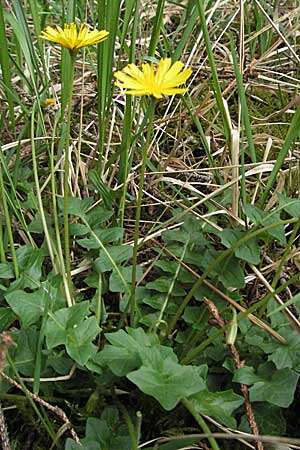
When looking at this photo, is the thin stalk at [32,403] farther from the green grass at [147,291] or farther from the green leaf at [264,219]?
the green leaf at [264,219]

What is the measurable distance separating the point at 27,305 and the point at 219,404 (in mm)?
290

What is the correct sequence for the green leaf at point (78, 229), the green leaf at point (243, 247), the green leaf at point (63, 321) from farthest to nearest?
the green leaf at point (78, 229), the green leaf at point (243, 247), the green leaf at point (63, 321)

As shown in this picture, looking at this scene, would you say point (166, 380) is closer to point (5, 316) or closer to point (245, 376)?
point (245, 376)

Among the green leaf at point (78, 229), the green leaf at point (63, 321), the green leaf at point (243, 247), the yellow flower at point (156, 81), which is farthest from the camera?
the green leaf at point (78, 229)

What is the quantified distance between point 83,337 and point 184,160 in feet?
1.90

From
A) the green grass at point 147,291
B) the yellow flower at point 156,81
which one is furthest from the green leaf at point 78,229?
the yellow flower at point 156,81

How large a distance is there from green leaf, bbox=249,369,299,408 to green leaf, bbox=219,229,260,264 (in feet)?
0.56

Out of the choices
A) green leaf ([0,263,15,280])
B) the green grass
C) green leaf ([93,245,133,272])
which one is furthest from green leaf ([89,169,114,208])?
green leaf ([0,263,15,280])

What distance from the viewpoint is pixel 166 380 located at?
0.78 m

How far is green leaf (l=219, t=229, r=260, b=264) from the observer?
3.11 feet

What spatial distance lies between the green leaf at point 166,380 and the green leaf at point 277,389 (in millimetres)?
94

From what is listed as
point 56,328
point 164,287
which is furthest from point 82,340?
point 164,287

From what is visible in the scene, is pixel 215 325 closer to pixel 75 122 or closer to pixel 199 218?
pixel 199 218

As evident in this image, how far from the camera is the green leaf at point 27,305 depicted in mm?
876
